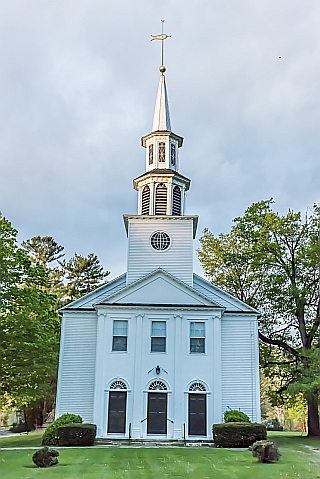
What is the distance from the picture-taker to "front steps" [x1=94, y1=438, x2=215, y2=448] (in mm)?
21983

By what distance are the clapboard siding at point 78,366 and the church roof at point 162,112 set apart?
12188mm

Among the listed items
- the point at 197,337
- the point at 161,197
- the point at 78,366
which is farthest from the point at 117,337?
the point at 161,197

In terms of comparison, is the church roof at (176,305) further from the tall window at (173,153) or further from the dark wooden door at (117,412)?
the tall window at (173,153)

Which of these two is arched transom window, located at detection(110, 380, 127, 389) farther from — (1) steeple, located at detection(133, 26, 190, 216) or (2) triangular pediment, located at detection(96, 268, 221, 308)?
(1) steeple, located at detection(133, 26, 190, 216)

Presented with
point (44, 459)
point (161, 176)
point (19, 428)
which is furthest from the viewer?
point (19, 428)

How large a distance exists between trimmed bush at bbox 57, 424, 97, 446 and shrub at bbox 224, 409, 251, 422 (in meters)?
6.11

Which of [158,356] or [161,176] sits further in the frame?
[161,176]

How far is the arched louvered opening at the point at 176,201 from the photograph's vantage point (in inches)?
1168

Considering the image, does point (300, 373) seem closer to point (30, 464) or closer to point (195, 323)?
point (195, 323)

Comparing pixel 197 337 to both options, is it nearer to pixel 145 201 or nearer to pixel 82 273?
pixel 145 201

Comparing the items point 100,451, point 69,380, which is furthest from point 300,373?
point 100,451

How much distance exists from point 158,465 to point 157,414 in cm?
966

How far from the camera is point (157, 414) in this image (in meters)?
24.4

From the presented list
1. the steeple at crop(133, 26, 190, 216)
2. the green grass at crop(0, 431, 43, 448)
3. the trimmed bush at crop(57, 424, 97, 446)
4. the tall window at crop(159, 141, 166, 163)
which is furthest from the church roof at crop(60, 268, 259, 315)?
the tall window at crop(159, 141, 166, 163)
